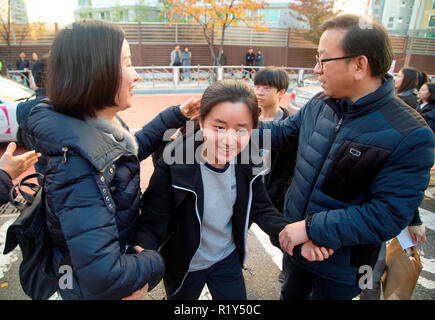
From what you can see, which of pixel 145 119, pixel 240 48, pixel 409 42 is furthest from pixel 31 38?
pixel 409 42

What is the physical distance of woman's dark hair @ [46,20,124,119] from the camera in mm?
1153

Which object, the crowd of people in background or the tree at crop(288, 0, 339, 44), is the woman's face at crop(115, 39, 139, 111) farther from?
the tree at crop(288, 0, 339, 44)

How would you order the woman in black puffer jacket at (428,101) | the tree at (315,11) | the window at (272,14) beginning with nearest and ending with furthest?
the woman in black puffer jacket at (428,101)
the tree at (315,11)
the window at (272,14)

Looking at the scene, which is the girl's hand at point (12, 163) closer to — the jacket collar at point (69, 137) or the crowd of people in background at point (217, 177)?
the crowd of people in background at point (217, 177)

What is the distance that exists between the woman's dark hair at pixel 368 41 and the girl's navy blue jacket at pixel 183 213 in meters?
0.81

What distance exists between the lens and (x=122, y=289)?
1.14 m

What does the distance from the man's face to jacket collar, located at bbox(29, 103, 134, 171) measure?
118 cm

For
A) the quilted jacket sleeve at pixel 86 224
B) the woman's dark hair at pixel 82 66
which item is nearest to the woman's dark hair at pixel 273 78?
the woman's dark hair at pixel 82 66

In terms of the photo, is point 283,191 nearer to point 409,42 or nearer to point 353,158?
point 353,158

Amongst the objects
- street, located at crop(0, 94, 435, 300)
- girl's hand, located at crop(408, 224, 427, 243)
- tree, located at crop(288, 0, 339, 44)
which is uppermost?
tree, located at crop(288, 0, 339, 44)

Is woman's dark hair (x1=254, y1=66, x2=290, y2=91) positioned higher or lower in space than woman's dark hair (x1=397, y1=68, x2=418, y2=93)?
higher

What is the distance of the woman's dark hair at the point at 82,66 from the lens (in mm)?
1153

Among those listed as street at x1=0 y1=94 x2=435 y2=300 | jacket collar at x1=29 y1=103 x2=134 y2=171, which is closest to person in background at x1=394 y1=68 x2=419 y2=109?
street at x1=0 y1=94 x2=435 y2=300

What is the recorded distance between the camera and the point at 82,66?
3.79 ft
